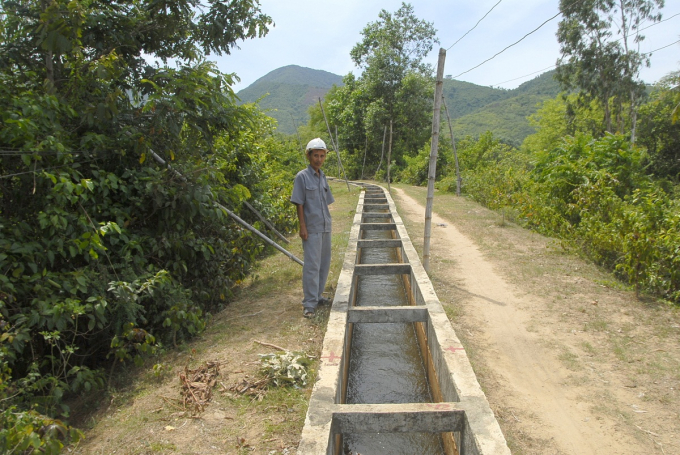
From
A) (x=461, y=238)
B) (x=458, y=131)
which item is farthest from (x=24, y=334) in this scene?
(x=458, y=131)

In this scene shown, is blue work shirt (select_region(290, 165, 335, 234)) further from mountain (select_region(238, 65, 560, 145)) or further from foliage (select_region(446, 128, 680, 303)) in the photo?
mountain (select_region(238, 65, 560, 145))

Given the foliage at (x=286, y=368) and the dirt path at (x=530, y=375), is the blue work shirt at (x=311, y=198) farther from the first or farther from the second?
the dirt path at (x=530, y=375)

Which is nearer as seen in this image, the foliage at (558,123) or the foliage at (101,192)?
the foliage at (101,192)

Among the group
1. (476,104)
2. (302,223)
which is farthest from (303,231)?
(476,104)

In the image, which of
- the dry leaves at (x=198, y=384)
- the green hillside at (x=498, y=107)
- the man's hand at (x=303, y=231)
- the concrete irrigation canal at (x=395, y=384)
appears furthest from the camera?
the green hillside at (x=498, y=107)

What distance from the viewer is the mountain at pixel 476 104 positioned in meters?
79.1

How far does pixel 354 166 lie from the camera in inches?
1233

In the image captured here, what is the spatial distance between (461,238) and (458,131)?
244 feet

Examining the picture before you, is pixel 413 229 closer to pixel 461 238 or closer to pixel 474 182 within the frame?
pixel 461 238

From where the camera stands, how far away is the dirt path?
9.43 feet

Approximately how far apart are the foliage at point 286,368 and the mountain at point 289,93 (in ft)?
259

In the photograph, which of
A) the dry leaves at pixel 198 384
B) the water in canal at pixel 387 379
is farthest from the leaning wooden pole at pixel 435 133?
the dry leaves at pixel 198 384

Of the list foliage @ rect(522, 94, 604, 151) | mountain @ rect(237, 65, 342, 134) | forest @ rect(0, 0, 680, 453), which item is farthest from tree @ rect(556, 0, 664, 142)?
mountain @ rect(237, 65, 342, 134)

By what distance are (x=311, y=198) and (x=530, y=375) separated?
2.63 meters
